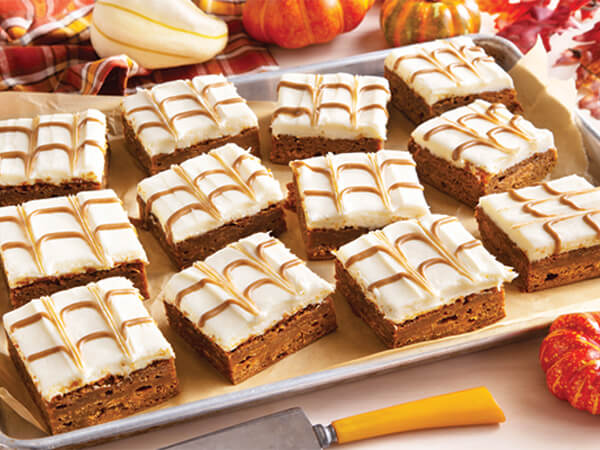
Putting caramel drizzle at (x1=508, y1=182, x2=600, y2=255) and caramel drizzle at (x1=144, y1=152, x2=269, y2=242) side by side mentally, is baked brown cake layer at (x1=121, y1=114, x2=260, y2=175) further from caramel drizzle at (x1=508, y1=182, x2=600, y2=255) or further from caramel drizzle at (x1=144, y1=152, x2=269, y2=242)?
caramel drizzle at (x1=508, y1=182, x2=600, y2=255)

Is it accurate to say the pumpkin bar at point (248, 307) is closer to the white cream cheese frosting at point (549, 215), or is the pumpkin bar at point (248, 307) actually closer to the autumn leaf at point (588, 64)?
the white cream cheese frosting at point (549, 215)

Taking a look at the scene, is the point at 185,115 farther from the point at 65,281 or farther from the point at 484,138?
→ the point at 484,138

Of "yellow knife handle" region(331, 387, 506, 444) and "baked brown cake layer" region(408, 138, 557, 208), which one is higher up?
"baked brown cake layer" region(408, 138, 557, 208)

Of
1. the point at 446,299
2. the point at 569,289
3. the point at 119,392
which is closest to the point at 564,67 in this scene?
the point at 569,289

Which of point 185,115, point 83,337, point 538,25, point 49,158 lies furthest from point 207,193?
point 538,25

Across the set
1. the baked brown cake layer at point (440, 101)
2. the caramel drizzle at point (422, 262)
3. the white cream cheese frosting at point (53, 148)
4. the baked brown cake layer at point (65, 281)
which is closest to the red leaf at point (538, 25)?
the baked brown cake layer at point (440, 101)

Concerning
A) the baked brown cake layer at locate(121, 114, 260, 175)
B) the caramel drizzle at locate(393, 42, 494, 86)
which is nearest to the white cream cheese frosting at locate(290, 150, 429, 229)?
the baked brown cake layer at locate(121, 114, 260, 175)
